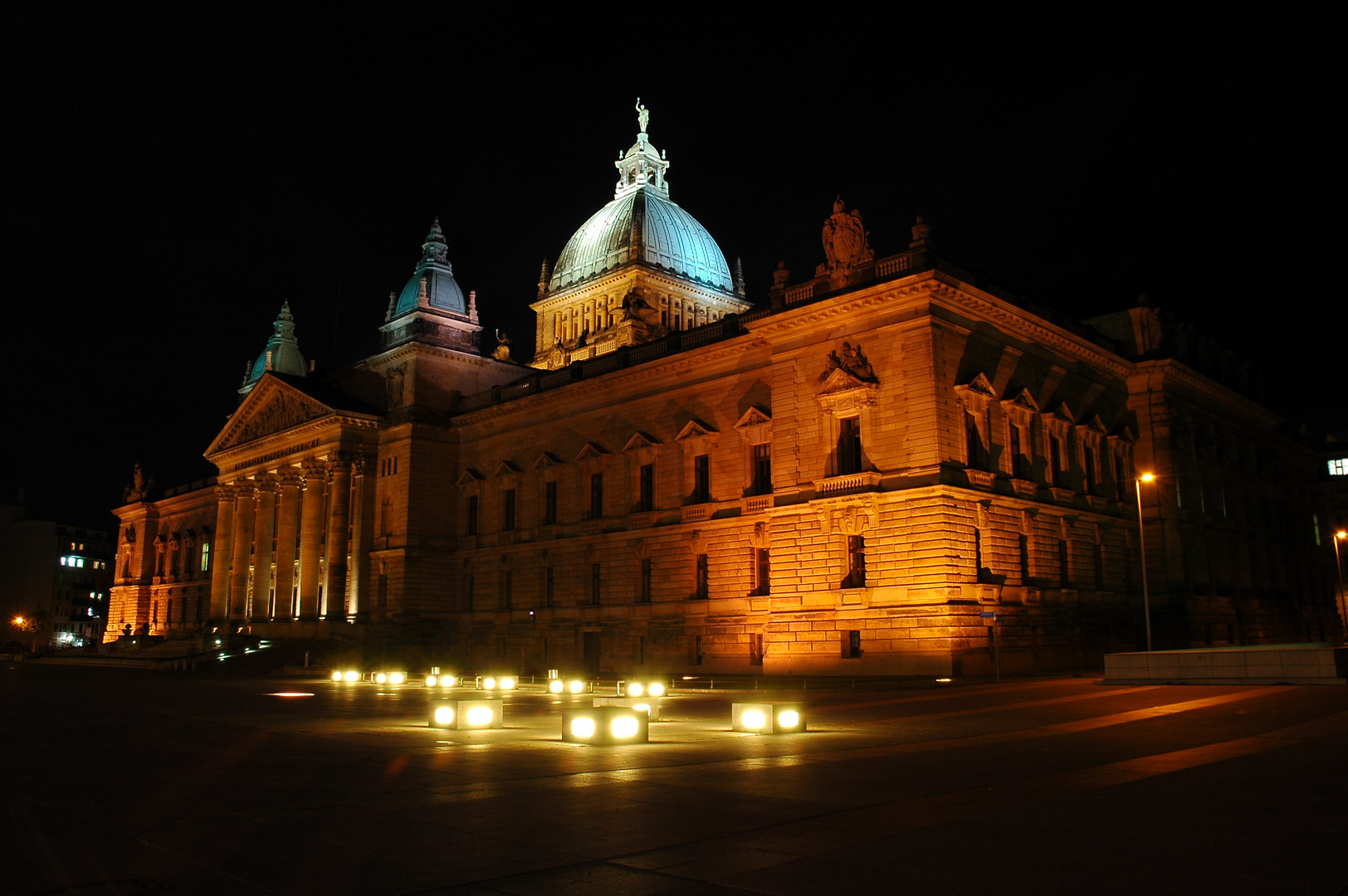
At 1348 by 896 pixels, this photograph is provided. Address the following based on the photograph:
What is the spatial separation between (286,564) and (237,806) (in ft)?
216

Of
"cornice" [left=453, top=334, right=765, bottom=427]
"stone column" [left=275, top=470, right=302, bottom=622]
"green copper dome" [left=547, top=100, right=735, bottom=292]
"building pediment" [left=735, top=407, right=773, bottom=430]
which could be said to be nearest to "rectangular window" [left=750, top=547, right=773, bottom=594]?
"building pediment" [left=735, top=407, right=773, bottom=430]

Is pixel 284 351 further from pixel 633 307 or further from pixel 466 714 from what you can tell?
pixel 466 714

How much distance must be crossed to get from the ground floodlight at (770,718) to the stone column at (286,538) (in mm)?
57202

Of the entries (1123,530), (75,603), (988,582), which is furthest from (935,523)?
(75,603)

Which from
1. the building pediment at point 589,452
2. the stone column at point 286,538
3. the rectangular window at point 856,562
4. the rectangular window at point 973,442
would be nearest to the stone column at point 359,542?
the stone column at point 286,538

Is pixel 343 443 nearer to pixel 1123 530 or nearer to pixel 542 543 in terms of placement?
pixel 542 543

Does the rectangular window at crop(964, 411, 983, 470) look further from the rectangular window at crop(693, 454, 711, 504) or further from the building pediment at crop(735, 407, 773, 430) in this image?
the rectangular window at crop(693, 454, 711, 504)

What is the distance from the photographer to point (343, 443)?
68.8 metres

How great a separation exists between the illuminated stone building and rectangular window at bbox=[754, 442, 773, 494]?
0.09 meters

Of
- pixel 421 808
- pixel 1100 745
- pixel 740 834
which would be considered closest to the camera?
pixel 740 834

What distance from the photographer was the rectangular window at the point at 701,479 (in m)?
52.4

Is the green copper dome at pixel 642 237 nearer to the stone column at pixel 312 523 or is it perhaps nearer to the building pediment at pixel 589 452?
the stone column at pixel 312 523

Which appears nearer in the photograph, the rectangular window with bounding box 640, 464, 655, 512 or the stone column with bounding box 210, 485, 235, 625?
the rectangular window with bounding box 640, 464, 655, 512

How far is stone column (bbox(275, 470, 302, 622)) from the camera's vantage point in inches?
2866
